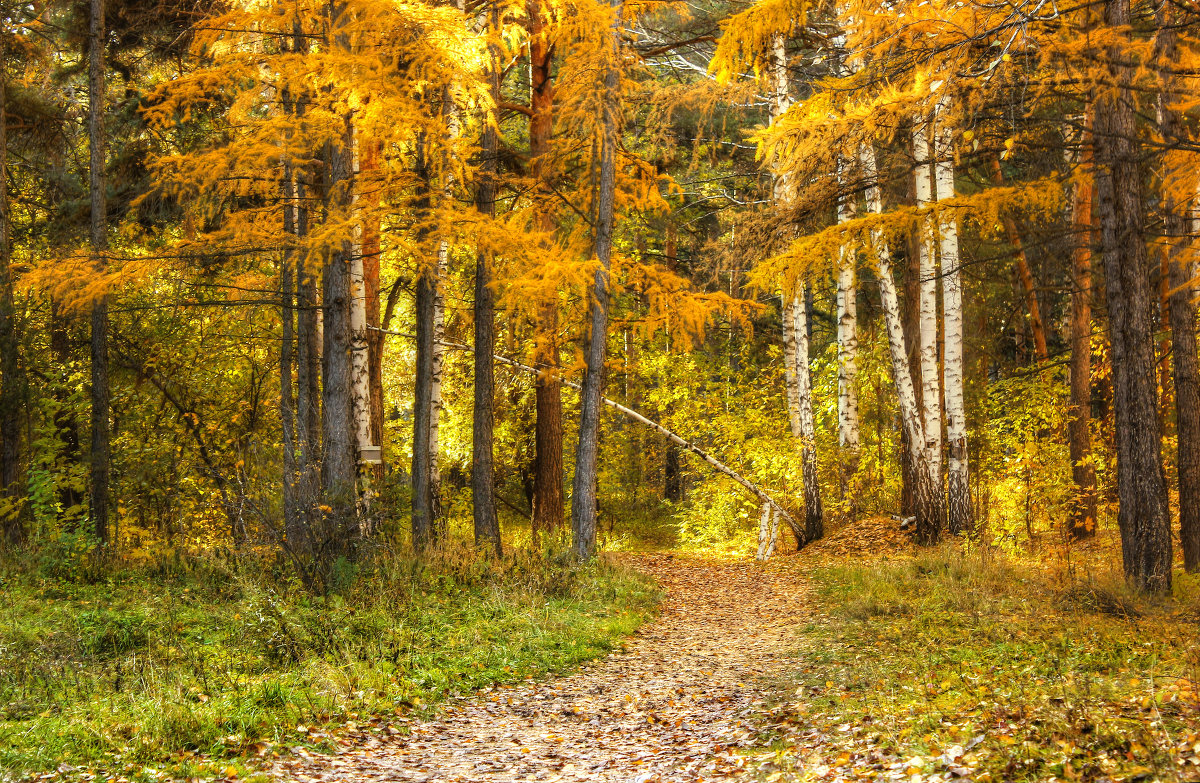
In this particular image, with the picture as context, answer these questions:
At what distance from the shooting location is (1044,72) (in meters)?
8.66

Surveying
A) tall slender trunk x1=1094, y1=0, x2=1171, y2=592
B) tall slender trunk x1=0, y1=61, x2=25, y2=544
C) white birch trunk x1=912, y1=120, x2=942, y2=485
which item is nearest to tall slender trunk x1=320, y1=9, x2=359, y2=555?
tall slender trunk x1=0, y1=61, x2=25, y2=544

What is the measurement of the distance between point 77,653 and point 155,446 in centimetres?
818

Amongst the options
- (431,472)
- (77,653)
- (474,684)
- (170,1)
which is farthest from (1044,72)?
(170,1)

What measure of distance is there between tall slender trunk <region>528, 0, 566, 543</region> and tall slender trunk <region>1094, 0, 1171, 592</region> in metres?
7.24

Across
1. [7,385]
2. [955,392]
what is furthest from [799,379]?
[7,385]

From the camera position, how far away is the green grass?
5137 mm

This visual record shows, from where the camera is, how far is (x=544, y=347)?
1348 cm

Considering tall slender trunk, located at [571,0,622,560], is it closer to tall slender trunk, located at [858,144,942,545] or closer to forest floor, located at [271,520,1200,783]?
forest floor, located at [271,520,1200,783]

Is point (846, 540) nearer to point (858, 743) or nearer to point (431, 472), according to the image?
point (431, 472)

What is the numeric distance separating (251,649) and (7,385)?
8189 mm

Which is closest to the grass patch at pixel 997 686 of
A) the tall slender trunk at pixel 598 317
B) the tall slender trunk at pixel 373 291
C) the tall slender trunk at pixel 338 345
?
the tall slender trunk at pixel 598 317

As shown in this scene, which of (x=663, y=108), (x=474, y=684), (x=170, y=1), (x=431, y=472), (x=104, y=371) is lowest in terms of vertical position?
(x=474, y=684)

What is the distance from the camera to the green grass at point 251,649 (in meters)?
5.14

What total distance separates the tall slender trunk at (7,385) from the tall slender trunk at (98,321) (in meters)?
1.06
